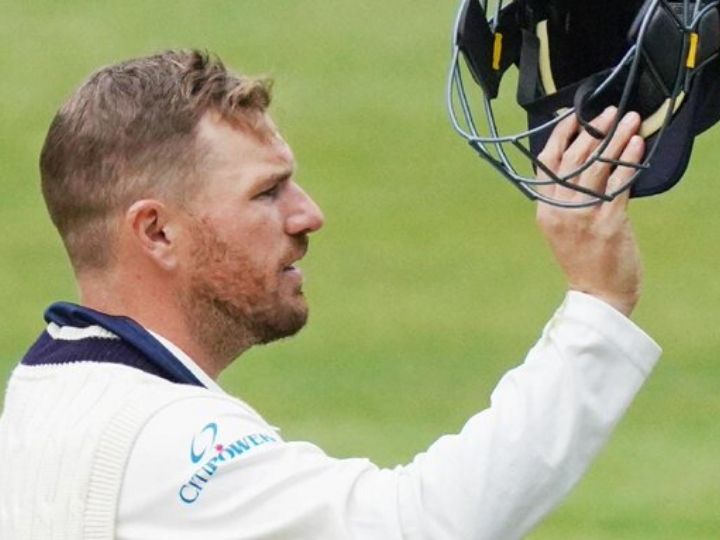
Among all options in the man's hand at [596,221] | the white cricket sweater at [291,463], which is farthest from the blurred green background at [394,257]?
the man's hand at [596,221]

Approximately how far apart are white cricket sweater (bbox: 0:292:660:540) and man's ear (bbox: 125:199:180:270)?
0.24 meters

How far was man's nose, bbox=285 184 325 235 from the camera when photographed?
13.2ft

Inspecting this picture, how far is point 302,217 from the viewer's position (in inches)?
159

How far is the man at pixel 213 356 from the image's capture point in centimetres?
358

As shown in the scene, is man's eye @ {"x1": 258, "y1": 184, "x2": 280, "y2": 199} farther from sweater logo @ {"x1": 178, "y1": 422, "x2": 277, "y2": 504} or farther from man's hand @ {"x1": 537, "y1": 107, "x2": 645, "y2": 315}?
man's hand @ {"x1": 537, "y1": 107, "x2": 645, "y2": 315}

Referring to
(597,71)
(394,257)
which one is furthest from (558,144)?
(394,257)

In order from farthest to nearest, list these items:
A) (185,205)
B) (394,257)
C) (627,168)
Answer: (394,257) → (185,205) → (627,168)

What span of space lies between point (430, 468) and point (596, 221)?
435mm

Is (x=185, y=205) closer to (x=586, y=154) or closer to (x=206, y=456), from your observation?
(x=206, y=456)

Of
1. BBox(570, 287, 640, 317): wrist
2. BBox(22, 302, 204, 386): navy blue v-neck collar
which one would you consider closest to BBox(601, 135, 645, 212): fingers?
BBox(570, 287, 640, 317): wrist

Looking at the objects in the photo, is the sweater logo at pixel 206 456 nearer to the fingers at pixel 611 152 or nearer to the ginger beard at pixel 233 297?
the ginger beard at pixel 233 297

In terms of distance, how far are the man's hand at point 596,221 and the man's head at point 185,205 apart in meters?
0.60

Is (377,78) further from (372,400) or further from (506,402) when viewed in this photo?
(506,402)

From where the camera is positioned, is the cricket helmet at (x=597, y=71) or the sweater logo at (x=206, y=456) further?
the sweater logo at (x=206, y=456)
